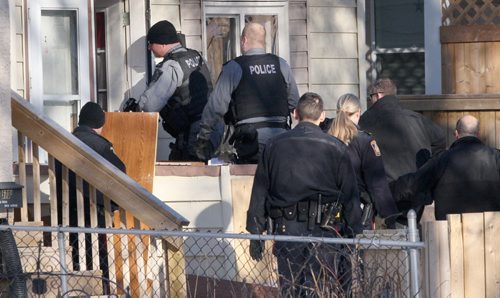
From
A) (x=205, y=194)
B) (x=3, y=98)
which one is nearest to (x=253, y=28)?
(x=205, y=194)

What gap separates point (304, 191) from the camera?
30.6ft

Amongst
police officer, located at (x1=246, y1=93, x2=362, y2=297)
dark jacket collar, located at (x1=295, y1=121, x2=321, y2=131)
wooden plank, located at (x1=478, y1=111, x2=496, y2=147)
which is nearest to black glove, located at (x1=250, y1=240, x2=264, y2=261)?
police officer, located at (x1=246, y1=93, x2=362, y2=297)

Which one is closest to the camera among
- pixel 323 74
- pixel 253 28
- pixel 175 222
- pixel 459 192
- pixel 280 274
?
pixel 280 274

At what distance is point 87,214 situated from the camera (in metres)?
10.8

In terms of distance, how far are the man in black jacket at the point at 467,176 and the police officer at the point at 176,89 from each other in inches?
93.5

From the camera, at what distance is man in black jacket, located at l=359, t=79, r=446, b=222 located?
37.5ft

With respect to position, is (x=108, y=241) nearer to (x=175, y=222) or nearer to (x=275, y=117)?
(x=175, y=222)

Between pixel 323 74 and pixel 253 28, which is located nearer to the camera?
pixel 253 28

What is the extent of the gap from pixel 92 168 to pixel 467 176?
2927 mm

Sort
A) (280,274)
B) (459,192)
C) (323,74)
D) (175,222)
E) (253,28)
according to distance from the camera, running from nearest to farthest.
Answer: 1. (280,274)
2. (175,222)
3. (459,192)
4. (253,28)
5. (323,74)

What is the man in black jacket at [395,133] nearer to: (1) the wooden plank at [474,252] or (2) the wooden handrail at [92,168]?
(2) the wooden handrail at [92,168]

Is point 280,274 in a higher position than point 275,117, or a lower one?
lower

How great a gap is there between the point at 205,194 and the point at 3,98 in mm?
2946

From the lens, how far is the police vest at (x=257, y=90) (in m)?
11.5
